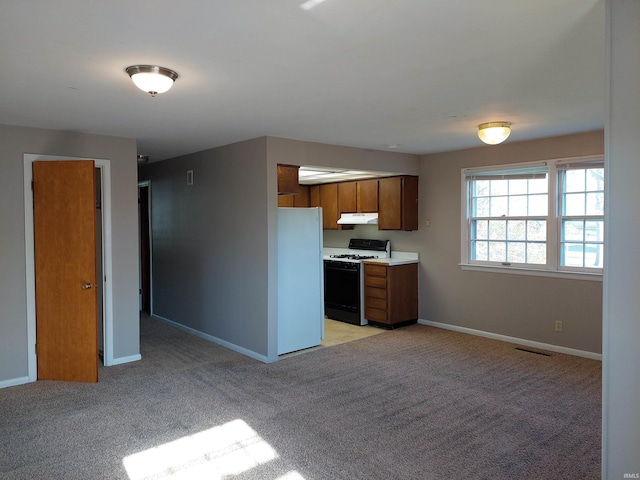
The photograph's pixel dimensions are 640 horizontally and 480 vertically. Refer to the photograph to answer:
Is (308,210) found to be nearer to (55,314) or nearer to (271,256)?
(271,256)

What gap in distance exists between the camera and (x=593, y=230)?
4789mm

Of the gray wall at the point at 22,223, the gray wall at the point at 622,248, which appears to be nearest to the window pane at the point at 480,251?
the gray wall at the point at 22,223

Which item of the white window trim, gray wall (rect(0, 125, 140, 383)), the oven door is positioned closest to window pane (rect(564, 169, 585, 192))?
the white window trim

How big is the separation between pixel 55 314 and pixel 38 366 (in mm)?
505

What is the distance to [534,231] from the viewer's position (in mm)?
5270

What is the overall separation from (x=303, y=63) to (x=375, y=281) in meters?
4.06

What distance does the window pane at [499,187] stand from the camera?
5516 mm

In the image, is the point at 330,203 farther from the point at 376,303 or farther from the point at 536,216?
the point at 536,216

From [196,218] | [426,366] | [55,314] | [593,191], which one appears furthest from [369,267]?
[55,314]

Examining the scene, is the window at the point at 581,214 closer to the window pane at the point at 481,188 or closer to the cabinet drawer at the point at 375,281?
the window pane at the point at 481,188

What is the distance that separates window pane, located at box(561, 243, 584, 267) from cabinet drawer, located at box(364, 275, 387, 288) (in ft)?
6.94

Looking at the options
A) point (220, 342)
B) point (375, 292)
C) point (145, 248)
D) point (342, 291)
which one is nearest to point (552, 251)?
point (375, 292)

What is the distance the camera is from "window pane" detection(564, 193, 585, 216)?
4.87 metres

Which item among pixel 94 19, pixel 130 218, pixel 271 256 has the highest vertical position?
pixel 94 19
